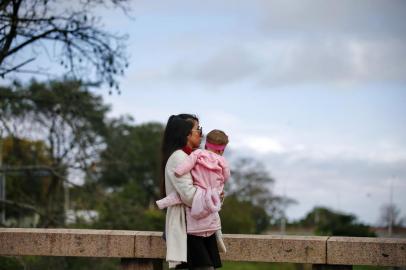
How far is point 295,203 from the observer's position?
236 feet

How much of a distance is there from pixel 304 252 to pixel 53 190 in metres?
13.4

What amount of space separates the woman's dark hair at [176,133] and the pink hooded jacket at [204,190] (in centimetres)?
20

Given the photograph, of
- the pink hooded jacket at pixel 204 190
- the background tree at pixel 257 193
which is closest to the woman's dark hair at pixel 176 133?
the pink hooded jacket at pixel 204 190

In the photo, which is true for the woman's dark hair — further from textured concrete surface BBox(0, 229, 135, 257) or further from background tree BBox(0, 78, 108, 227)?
background tree BBox(0, 78, 108, 227)

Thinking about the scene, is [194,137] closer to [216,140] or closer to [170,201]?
[216,140]

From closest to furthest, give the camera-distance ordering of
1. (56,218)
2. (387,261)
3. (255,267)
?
(387,261), (56,218), (255,267)

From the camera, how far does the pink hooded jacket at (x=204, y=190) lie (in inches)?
216

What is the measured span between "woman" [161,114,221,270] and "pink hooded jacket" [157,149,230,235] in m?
0.06

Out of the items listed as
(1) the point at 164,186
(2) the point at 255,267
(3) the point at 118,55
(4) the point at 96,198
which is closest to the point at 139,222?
(4) the point at 96,198

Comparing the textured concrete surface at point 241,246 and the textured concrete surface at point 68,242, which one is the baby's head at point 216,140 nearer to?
the textured concrete surface at point 241,246

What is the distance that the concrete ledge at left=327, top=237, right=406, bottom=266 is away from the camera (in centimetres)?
642

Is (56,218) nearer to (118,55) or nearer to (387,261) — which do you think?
(118,55)

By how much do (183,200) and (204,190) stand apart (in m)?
0.20

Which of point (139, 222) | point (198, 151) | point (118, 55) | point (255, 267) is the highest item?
point (118, 55)
